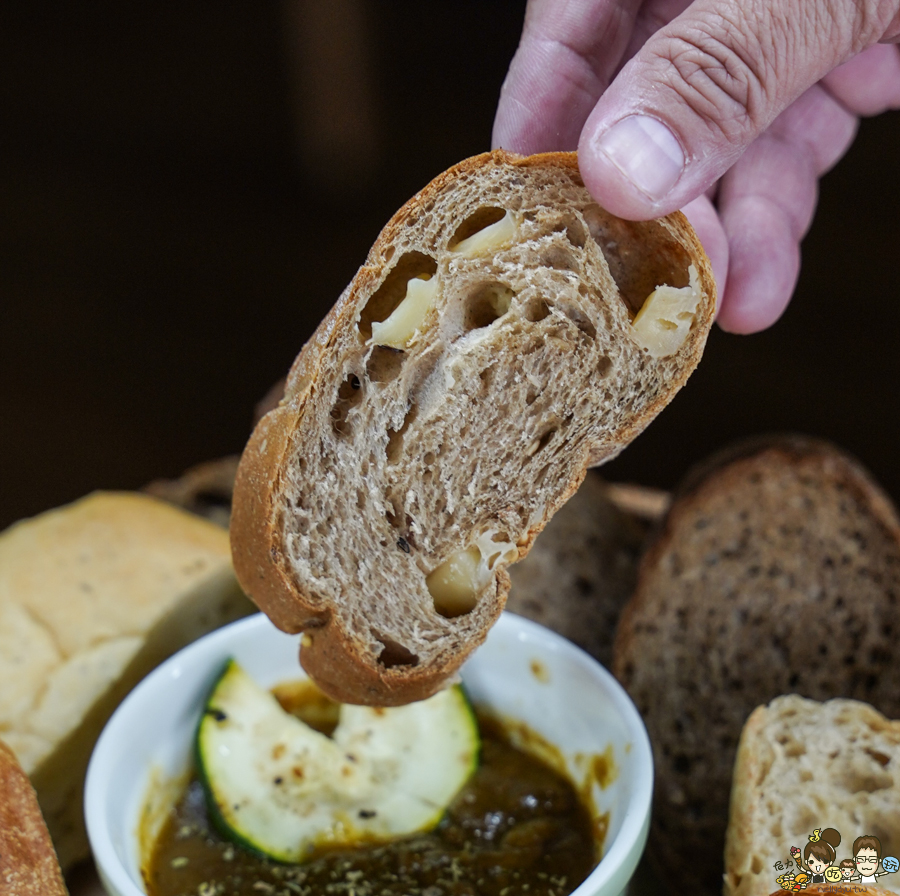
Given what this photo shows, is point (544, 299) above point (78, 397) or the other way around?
above

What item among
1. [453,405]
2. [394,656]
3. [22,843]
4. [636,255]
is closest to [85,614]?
[22,843]

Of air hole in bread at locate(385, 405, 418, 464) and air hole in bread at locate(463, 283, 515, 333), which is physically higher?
air hole in bread at locate(463, 283, 515, 333)

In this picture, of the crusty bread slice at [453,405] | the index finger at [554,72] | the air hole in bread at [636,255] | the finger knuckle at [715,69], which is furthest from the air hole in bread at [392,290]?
the index finger at [554,72]

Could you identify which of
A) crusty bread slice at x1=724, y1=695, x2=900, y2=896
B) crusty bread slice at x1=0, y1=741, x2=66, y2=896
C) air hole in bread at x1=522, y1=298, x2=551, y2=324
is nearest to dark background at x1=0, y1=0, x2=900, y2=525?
crusty bread slice at x1=724, y1=695, x2=900, y2=896

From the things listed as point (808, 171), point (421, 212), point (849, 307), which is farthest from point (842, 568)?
point (849, 307)

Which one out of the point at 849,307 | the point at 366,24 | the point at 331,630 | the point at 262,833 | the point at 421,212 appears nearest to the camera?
the point at 421,212

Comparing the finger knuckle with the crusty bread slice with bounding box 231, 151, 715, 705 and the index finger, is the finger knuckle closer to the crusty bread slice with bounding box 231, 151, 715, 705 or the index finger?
the crusty bread slice with bounding box 231, 151, 715, 705

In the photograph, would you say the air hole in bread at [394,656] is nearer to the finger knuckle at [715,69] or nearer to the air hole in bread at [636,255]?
the air hole in bread at [636,255]

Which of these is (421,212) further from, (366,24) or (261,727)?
(366,24)

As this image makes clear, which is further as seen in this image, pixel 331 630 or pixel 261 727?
pixel 261 727
